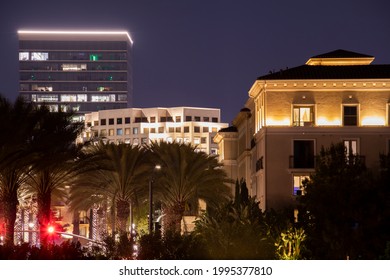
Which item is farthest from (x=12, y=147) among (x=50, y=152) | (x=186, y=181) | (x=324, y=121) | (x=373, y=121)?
(x=373, y=121)

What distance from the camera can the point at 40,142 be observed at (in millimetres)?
48656

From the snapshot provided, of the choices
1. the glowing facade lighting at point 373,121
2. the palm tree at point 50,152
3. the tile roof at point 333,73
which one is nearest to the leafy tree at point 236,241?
the palm tree at point 50,152

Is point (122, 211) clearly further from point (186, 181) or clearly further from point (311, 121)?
point (311, 121)

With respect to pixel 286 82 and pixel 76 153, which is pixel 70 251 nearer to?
pixel 76 153

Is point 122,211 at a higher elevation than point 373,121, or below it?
below

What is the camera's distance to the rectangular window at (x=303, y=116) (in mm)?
71375

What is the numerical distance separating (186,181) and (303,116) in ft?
35.2

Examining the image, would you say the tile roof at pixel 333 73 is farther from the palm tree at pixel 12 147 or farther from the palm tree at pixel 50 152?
the palm tree at pixel 12 147

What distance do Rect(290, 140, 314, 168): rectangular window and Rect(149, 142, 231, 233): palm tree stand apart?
19.4 feet

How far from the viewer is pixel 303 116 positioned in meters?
71.8

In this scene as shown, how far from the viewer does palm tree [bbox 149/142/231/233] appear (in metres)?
66.0

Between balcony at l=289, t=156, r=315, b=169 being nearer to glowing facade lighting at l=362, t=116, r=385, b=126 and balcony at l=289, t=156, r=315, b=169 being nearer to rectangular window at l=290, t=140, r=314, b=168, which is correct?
rectangular window at l=290, t=140, r=314, b=168

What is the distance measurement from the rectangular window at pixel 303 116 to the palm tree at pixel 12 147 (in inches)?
987
